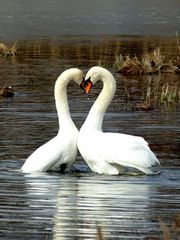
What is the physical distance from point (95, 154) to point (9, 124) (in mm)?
4130

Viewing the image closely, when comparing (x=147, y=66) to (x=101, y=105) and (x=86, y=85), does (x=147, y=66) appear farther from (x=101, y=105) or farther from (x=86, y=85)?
(x=86, y=85)

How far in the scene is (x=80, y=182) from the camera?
1167 centimetres

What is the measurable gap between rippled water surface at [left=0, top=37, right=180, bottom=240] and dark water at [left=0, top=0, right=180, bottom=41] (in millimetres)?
14790

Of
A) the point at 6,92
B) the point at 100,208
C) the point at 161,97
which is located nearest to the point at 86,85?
the point at 100,208

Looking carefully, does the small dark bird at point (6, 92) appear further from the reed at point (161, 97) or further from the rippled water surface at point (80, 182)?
the reed at point (161, 97)

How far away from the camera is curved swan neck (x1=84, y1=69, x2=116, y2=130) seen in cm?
1257

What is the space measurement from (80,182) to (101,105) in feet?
5.22

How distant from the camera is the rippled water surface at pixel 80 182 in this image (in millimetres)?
8938

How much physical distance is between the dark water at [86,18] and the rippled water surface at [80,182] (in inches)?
582

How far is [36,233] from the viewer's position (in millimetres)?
8625

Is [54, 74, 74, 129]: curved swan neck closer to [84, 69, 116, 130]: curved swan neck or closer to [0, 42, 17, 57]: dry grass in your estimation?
[84, 69, 116, 130]: curved swan neck

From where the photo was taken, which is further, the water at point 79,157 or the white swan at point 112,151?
the white swan at point 112,151

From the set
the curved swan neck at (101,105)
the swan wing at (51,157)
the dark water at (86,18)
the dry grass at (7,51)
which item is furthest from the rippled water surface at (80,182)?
the dark water at (86,18)

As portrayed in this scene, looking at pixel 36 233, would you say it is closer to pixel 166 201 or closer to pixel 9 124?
pixel 166 201
